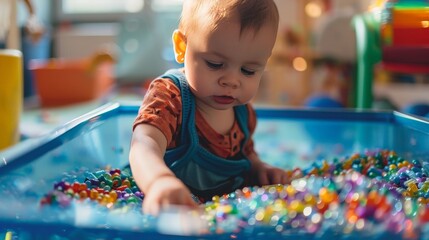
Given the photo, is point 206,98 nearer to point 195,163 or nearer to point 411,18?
point 195,163

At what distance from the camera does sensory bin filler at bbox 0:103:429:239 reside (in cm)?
48

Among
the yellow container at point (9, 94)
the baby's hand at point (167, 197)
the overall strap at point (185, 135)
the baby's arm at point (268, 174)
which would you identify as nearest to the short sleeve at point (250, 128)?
the baby's arm at point (268, 174)

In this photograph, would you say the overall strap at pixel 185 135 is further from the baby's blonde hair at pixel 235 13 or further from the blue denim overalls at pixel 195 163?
the baby's blonde hair at pixel 235 13

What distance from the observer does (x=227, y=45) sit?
0.75 metres

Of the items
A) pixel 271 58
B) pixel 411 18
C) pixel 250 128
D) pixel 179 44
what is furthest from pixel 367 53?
pixel 271 58

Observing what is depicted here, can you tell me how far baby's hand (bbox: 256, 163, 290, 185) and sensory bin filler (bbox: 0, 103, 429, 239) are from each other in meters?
0.05

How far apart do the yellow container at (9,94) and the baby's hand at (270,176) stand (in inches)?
30.1

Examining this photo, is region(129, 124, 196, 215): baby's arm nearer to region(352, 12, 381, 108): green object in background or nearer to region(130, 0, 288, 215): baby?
region(130, 0, 288, 215): baby

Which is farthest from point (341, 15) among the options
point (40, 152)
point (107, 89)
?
point (40, 152)

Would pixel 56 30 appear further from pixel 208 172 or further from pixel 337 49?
pixel 208 172

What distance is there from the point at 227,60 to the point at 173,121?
0.12 metres

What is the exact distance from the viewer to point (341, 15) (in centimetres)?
250

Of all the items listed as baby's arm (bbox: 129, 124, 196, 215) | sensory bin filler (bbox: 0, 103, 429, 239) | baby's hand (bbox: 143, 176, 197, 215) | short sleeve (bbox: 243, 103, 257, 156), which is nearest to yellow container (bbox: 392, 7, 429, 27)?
sensory bin filler (bbox: 0, 103, 429, 239)

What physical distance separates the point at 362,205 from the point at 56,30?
3430mm
